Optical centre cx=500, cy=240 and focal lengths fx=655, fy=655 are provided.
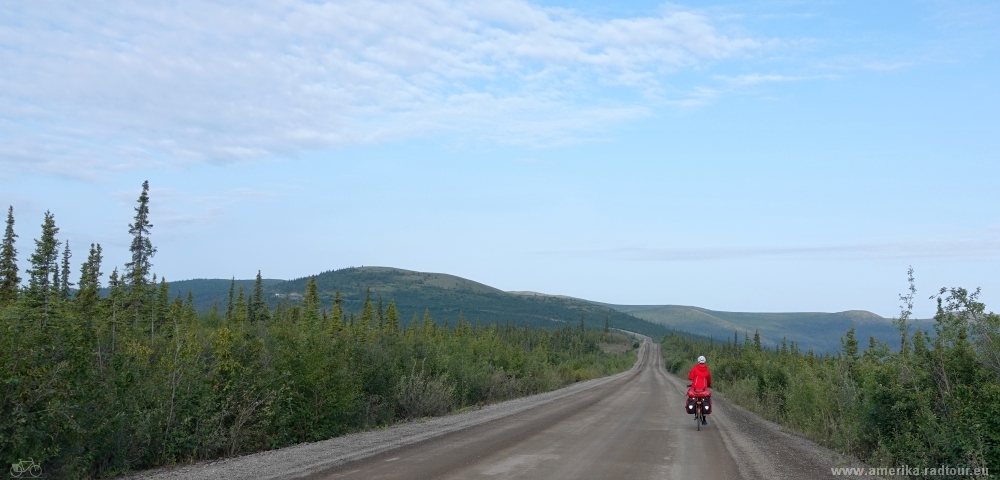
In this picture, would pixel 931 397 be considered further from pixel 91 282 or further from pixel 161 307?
pixel 161 307

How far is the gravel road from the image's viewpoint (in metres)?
11.1

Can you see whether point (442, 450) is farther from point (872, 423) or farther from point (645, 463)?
point (872, 423)

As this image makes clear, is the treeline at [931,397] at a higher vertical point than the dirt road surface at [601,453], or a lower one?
higher

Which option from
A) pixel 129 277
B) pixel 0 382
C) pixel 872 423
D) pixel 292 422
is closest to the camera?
pixel 0 382

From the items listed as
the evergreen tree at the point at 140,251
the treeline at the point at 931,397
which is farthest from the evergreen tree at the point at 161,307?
the treeline at the point at 931,397

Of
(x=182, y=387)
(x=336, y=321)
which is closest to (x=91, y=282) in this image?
(x=336, y=321)

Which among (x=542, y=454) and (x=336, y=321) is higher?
(x=336, y=321)

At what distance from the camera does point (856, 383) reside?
51.7ft

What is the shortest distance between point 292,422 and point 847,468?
11918 mm

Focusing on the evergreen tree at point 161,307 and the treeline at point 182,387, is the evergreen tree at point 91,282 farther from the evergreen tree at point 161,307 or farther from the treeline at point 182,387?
the treeline at point 182,387

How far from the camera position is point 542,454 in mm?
13109

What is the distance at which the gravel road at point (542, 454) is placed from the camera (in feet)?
36.3

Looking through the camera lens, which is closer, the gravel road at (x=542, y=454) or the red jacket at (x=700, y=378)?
the gravel road at (x=542, y=454)

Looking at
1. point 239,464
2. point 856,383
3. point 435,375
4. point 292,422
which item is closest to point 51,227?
point 435,375
